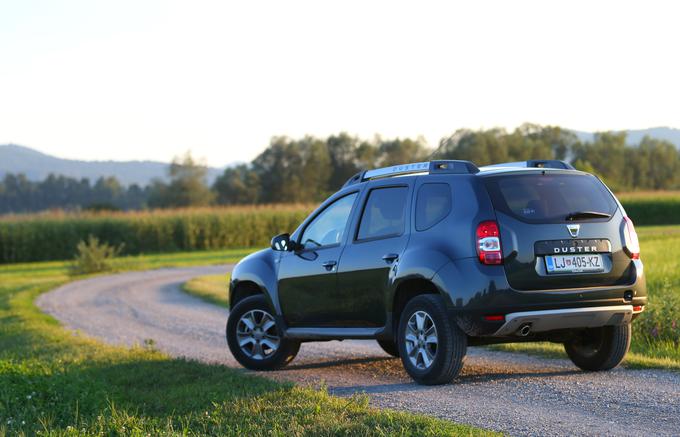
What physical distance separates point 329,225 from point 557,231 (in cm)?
262

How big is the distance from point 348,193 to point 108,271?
28.1m

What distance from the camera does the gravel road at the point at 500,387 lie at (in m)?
7.22

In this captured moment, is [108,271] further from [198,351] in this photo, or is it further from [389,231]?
[389,231]

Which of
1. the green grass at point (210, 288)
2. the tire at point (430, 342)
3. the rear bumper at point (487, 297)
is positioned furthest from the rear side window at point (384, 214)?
the green grass at point (210, 288)

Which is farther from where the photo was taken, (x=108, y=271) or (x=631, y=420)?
(x=108, y=271)

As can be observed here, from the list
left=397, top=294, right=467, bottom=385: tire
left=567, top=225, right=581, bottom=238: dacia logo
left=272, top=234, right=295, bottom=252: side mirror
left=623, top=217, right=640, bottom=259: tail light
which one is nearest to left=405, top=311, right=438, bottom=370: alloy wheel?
left=397, top=294, right=467, bottom=385: tire

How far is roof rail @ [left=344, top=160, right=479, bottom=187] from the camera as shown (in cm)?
892

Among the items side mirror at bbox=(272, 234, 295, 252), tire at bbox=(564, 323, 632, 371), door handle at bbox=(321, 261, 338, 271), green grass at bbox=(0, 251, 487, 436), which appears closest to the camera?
green grass at bbox=(0, 251, 487, 436)

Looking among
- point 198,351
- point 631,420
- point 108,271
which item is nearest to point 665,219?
point 108,271

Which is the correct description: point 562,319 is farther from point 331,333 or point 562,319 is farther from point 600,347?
point 331,333

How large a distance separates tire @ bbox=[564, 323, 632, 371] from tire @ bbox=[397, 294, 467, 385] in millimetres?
1650

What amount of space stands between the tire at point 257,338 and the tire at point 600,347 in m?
2.96

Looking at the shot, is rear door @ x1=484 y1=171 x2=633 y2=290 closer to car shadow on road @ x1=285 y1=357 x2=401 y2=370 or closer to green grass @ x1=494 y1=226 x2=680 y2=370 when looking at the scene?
green grass @ x1=494 y1=226 x2=680 y2=370

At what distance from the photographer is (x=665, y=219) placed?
65375 mm
